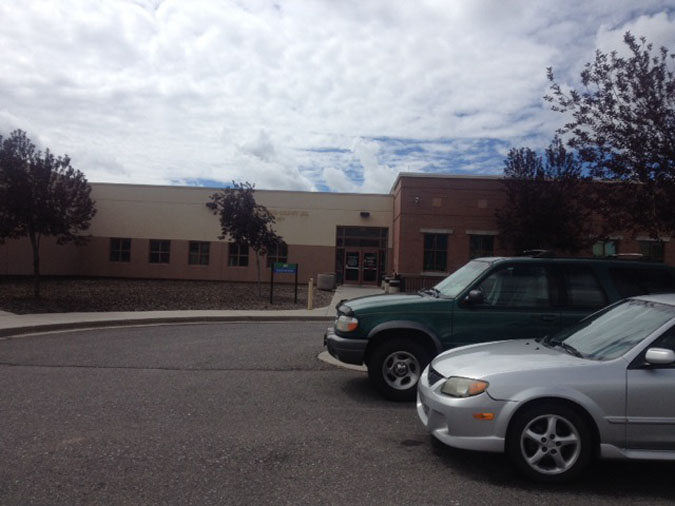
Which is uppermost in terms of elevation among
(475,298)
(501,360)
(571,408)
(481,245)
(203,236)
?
(203,236)

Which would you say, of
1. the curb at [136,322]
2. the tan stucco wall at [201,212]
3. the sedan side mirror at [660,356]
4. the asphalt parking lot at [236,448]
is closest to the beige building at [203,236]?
the tan stucco wall at [201,212]

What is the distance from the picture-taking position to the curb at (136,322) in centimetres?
1283

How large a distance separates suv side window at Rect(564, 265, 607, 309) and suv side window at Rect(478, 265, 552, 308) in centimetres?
25

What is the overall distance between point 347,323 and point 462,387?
2.62 m

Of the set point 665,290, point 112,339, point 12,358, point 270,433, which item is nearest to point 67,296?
point 112,339

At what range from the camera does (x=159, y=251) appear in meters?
35.2

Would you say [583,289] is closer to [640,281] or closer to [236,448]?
[640,281]

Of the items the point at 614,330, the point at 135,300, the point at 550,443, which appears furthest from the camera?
the point at 135,300

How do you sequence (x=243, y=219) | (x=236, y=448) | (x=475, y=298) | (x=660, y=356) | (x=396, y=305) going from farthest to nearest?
(x=243, y=219) → (x=396, y=305) → (x=475, y=298) → (x=236, y=448) → (x=660, y=356)

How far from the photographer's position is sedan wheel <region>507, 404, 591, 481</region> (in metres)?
4.43

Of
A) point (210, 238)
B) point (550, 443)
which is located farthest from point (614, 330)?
point (210, 238)

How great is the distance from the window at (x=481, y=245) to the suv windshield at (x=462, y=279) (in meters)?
22.7

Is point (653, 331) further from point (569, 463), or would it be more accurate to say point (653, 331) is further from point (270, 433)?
point (270, 433)

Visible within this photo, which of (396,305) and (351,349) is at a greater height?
(396,305)
